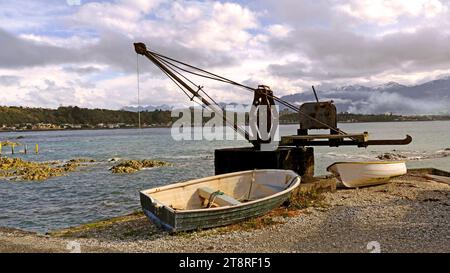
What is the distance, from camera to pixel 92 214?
2180 centimetres

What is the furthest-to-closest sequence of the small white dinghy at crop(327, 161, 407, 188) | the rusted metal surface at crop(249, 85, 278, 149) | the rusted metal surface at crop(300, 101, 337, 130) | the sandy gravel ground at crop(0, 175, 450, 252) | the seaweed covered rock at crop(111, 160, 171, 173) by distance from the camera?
the seaweed covered rock at crop(111, 160, 171, 173), the rusted metal surface at crop(300, 101, 337, 130), the rusted metal surface at crop(249, 85, 278, 149), the small white dinghy at crop(327, 161, 407, 188), the sandy gravel ground at crop(0, 175, 450, 252)

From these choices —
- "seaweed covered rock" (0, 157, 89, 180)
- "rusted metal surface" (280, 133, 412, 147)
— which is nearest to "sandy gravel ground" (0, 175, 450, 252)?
"rusted metal surface" (280, 133, 412, 147)

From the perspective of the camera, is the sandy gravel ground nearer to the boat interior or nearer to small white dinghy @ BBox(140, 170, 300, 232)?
small white dinghy @ BBox(140, 170, 300, 232)

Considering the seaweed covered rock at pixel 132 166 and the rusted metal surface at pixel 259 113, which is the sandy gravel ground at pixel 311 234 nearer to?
the rusted metal surface at pixel 259 113

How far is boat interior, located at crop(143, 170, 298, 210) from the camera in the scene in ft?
47.3

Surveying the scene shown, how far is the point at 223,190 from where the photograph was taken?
1655cm

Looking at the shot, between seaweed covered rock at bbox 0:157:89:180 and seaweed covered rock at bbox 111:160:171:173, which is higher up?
seaweed covered rock at bbox 111:160:171:173

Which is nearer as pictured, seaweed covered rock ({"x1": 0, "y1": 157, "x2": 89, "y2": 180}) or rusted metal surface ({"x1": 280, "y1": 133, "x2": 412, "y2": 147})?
rusted metal surface ({"x1": 280, "y1": 133, "x2": 412, "y2": 147})

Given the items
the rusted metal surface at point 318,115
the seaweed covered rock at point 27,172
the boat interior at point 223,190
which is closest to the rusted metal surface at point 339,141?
the rusted metal surface at point 318,115

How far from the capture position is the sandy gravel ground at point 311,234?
10.8 metres
